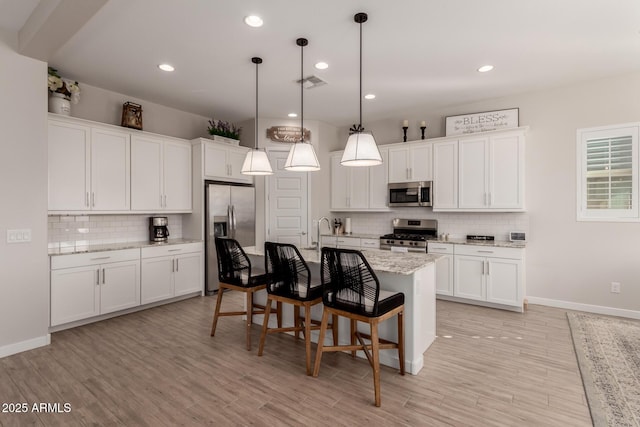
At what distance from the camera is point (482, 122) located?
4840mm

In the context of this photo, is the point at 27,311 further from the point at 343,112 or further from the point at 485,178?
the point at 485,178

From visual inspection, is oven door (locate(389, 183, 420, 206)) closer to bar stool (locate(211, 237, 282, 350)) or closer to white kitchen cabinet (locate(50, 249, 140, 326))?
bar stool (locate(211, 237, 282, 350))

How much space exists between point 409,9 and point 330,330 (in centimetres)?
283

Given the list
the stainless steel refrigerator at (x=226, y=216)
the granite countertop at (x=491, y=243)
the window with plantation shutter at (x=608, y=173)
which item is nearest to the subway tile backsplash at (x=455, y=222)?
the granite countertop at (x=491, y=243)

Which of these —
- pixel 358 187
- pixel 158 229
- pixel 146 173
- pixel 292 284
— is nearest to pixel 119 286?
pixel 158 229

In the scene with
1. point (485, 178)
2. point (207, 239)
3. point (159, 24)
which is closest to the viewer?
point (159, 24)

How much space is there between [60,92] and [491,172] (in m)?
5.49

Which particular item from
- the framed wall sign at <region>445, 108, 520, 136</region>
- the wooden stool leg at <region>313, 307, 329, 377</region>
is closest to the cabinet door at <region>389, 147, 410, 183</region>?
the framed wall sign at <region>445, 108, 520, 136</region>

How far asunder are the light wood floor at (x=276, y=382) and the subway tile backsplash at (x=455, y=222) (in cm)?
160

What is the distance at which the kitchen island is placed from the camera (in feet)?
8.64

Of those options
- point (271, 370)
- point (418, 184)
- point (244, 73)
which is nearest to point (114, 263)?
point (271, 370)

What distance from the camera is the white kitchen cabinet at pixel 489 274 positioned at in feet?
13.8

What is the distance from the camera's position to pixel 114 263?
12.9ft

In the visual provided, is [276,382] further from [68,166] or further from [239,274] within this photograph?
[68,166]
